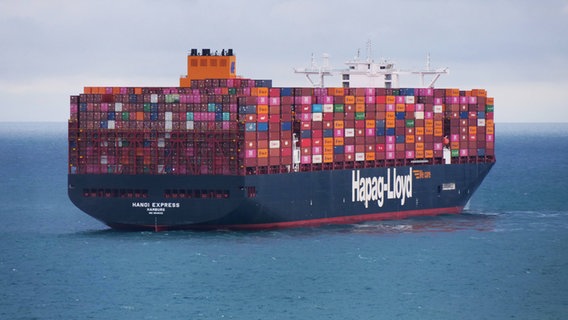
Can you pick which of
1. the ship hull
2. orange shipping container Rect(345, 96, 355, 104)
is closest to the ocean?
the ship hull

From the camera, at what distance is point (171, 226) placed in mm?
88562

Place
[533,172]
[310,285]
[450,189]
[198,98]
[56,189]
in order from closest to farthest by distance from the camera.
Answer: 1. [310,285]
2. [198,98]
3. [450,189]
4. [56,189]
5. [533,172]

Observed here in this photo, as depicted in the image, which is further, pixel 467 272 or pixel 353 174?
pixel 353 174

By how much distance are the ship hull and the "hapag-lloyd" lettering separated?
0.07 metres

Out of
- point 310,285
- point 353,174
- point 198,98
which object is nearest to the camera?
point 310,285

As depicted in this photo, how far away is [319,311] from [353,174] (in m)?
29.2

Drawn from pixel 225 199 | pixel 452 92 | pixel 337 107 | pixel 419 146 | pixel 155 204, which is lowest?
pixel 155 204

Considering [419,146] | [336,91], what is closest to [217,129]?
[336,91]

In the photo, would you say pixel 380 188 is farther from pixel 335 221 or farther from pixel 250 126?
pixel 250 126

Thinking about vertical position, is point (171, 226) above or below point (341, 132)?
below

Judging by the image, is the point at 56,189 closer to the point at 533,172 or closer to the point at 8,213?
the point at 8,213

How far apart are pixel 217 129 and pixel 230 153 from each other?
5.90ft

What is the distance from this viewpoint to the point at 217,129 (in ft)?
291

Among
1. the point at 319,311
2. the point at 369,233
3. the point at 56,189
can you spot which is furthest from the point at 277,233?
the point at 56,189
